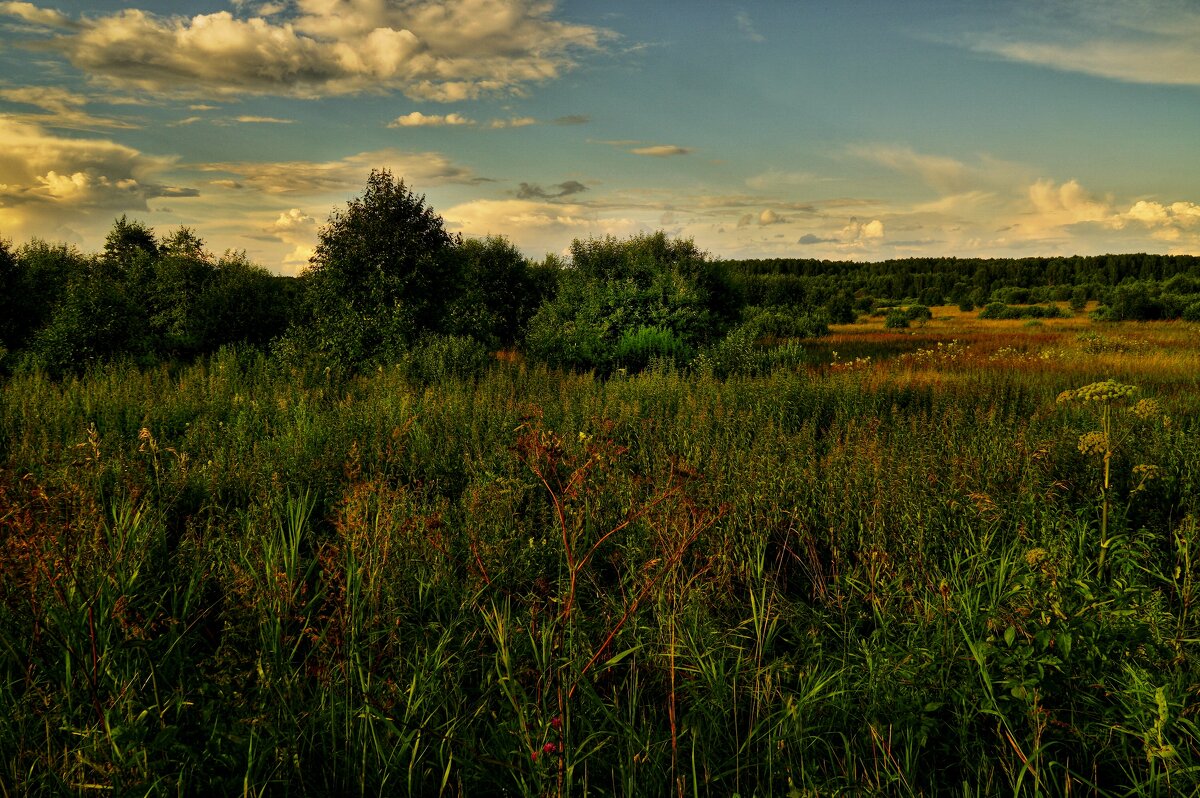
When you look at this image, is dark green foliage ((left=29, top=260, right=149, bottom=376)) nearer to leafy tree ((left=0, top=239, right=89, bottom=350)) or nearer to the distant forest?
the distant forest

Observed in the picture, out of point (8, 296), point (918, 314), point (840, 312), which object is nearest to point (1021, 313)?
point (918, 314)

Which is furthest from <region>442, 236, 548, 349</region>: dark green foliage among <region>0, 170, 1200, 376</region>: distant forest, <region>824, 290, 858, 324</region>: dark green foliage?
<region>824, 290, 858, 324</region>: dark green foliage

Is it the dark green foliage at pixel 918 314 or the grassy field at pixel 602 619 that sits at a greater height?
the dark green foliage at pixel 918 314

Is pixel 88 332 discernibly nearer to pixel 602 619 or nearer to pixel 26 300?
pixel 26 300

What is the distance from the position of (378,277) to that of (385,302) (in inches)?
29.3

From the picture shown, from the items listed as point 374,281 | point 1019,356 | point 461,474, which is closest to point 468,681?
point 461,474

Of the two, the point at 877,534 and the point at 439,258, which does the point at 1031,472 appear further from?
the point at 439,258

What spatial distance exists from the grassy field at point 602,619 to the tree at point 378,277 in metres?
9.57

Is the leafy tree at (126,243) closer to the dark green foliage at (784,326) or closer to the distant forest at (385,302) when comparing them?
the distant forest at (385,302)

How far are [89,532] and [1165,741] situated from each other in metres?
5.18

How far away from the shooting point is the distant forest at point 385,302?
56.4 feet

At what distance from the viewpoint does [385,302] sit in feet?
61.3

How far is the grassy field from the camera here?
2.53 metres

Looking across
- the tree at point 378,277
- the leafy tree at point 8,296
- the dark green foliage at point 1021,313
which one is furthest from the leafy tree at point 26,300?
the dark green foliage at point 1021,313
